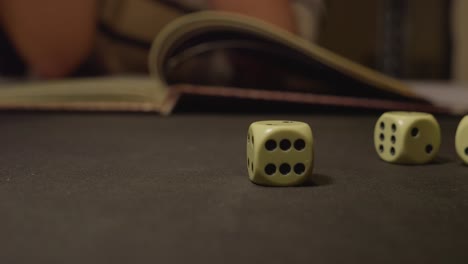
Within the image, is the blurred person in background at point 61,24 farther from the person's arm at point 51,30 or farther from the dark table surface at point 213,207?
the dark table surface at point 213,207

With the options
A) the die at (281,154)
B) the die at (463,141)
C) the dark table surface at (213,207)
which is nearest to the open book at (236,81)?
the dark table surface at (213,207)

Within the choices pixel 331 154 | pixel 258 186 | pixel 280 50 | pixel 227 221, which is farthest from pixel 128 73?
pixel 227 221

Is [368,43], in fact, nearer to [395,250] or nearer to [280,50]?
[280,50]

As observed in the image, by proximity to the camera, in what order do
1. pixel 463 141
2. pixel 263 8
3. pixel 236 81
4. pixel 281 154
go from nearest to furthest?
pixel 281 154 < pixel 463 141 < pixel 236 81 < pixel 263 8

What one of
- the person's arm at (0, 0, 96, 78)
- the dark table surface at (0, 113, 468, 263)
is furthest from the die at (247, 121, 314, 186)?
the person's arm at (0, 0, 96, 78)

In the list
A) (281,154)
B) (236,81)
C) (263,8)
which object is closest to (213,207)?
(281,154)

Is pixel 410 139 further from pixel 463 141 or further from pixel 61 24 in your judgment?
pixel 61 24
